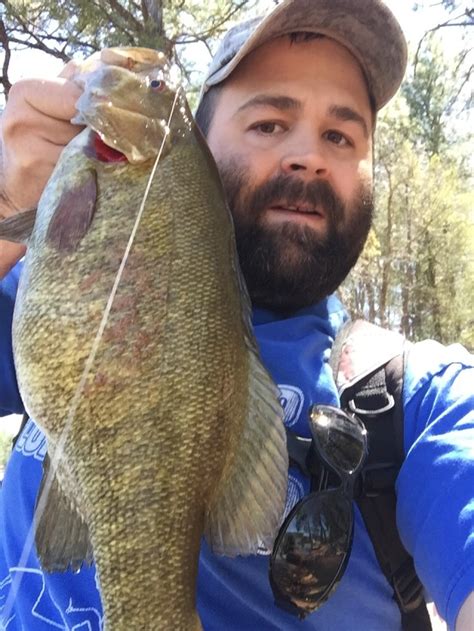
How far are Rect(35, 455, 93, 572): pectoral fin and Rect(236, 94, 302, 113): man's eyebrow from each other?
121 centimetres

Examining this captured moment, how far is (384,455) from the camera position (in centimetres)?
157

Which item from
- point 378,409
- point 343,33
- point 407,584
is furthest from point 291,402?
point 343,33

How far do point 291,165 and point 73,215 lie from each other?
28.6 inches

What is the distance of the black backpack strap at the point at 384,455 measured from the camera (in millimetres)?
1541

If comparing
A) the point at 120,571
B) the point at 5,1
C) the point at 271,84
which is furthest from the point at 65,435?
the point at 5,1

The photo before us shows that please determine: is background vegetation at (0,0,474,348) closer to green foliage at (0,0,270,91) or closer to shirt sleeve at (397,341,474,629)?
green foliage at (0,0,270,91)

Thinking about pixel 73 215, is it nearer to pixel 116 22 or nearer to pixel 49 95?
pixel 49 95

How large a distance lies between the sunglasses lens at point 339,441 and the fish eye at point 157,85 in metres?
0.81

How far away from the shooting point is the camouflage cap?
194cm

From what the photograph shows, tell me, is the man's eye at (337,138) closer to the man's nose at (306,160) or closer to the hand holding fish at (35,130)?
the man's nose at (306,160)

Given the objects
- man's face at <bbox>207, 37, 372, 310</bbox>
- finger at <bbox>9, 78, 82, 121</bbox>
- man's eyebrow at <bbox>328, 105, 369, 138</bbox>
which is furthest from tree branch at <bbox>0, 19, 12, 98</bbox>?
finger at <bbox>9, 78, 82, 121</bbox>

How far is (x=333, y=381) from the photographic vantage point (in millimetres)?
1737

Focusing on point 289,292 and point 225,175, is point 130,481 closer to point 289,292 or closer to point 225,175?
point 289,292

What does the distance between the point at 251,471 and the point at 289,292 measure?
0.87 meters
